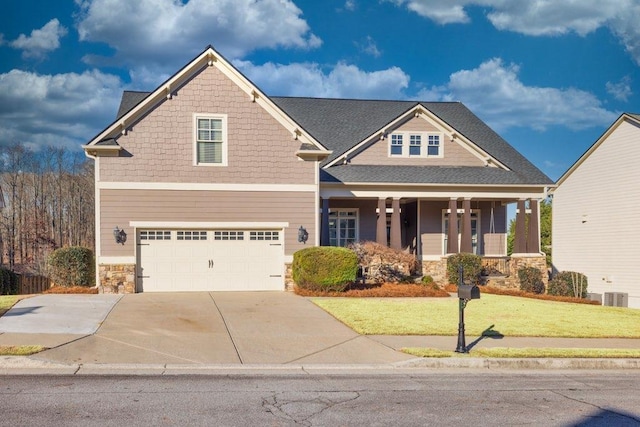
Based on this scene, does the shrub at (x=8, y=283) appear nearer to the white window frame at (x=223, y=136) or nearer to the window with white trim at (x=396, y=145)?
the white window frame at (x=223, y=136)

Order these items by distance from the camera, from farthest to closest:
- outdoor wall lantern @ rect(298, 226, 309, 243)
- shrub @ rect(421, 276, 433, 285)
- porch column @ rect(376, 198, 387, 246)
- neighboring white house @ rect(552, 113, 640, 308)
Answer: neighboring white house @ rect(552, 113, 640, 308) → porch column @ rect(376, 198, 387, 246) → shrub @ rect(421, 276, 433, 285) → outdoor wall lantern @ rect(298, 226, 309, 243)

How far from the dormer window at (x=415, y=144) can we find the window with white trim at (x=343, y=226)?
3.16 metres

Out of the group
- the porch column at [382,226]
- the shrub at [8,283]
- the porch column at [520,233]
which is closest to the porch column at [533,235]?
the porch column at [520,233]

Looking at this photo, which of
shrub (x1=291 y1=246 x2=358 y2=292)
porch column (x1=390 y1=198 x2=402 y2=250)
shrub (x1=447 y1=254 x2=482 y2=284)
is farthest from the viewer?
porch column (x1=390 y1=198 x2=402 y2=250)

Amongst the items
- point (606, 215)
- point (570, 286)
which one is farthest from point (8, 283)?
point (606, 215)

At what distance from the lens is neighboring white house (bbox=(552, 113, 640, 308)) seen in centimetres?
2775

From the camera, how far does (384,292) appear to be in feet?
68.8

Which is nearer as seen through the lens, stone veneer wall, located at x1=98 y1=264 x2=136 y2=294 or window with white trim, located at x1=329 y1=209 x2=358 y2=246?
stone veneer wall, located at x1=98 y1=264 x2=136 y2=294

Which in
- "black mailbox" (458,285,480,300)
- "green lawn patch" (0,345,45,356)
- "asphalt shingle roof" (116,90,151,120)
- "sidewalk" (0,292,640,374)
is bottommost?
"sidewalk" (0,292,640,374)

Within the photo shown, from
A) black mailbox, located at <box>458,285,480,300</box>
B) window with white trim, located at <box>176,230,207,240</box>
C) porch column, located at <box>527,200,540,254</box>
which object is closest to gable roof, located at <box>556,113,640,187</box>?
porch column, located at <box>527,200,540,254</box>

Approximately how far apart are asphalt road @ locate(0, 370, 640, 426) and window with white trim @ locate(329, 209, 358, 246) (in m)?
17.1

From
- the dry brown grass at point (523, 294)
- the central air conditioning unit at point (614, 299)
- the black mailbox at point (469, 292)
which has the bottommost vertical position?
the central air conditioning unit at point (614, 299)

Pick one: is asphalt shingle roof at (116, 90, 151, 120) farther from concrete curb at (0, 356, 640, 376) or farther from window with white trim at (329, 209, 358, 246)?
concrete curb at (0, 356, 640, 376)

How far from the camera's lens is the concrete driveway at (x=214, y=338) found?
11523 millimetres
